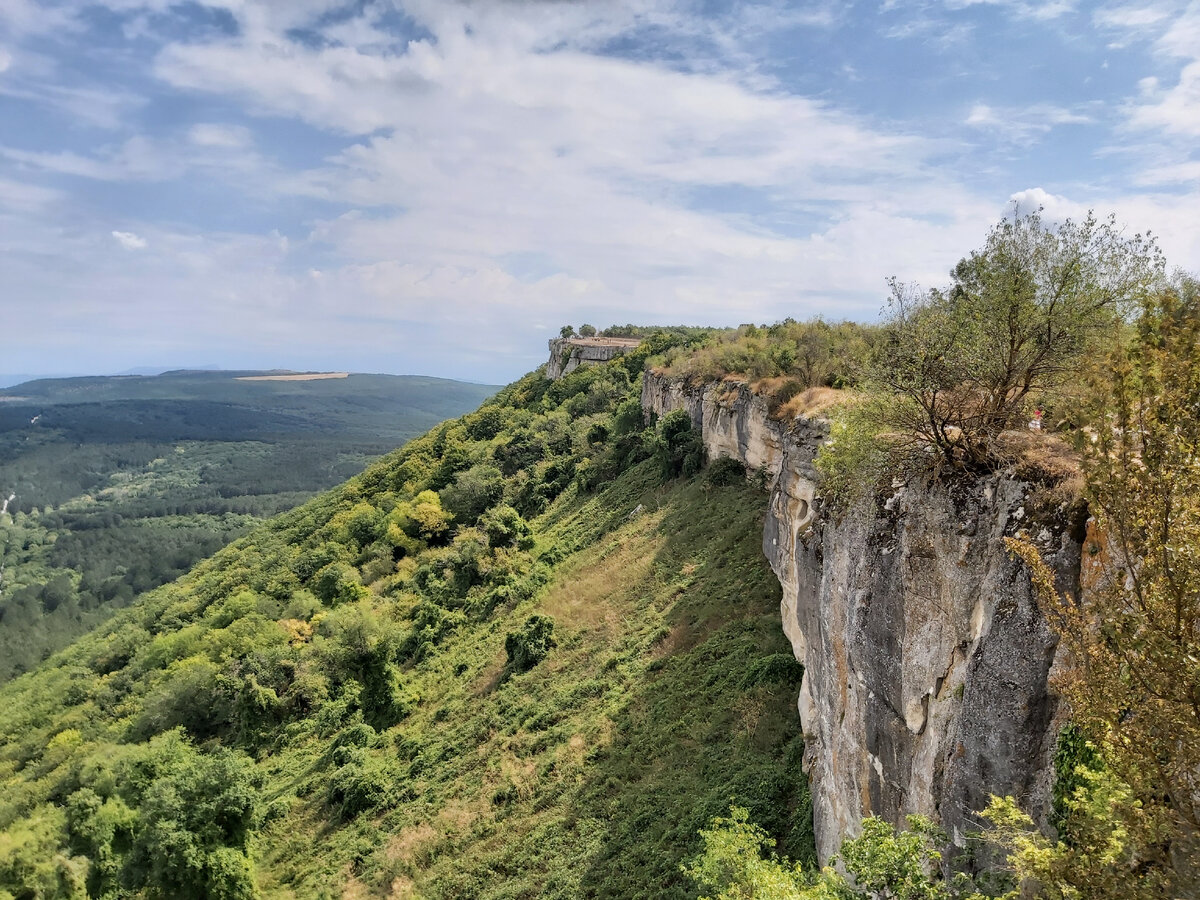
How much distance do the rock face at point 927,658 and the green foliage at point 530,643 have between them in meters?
16.1

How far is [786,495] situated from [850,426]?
330 inches

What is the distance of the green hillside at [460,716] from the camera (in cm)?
2011

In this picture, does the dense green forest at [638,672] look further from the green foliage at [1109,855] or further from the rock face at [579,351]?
the rock face at [579,351]

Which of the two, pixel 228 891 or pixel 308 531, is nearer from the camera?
pixel 228 891

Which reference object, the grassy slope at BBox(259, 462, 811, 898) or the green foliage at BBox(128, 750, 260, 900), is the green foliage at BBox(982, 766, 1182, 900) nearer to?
the grassy slope at BBox(259, 462, 811, 898)

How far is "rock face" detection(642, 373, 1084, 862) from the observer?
8.94 metres

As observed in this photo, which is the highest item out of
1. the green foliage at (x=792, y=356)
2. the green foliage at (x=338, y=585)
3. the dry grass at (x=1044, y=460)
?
the green foliage at (x=792, y=356)

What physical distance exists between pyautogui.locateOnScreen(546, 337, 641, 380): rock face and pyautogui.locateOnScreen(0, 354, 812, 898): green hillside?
92.6ft

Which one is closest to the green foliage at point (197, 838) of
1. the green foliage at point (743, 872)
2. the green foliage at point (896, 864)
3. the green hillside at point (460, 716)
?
the green hillside at point (460, 716)

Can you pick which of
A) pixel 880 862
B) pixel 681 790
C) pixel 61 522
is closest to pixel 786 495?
pixel 681 790

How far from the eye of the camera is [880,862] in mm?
8109

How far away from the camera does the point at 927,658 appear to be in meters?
11.1

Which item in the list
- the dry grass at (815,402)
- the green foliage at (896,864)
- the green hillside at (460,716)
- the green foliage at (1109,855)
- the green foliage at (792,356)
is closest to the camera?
the green foliage at (1109,855)

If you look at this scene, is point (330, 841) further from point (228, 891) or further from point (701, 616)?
point (701, 616)
